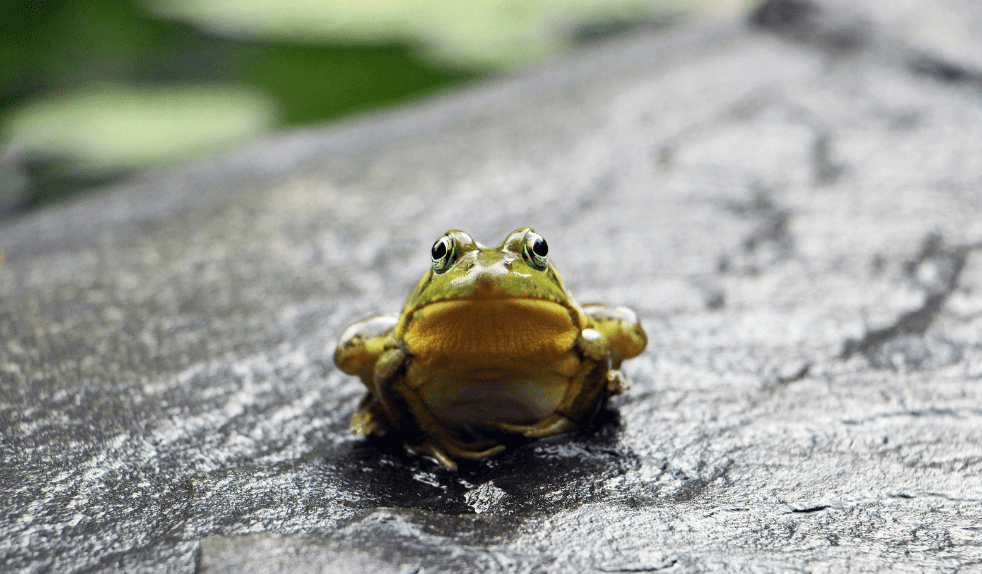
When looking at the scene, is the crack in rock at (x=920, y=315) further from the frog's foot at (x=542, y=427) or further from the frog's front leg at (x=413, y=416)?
the frog's front leg at (x=413, y=416)

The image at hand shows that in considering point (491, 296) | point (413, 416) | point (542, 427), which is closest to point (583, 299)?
point (542, 427)

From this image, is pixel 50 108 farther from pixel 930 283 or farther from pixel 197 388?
pixel 930 283

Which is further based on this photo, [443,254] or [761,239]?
[761,239]

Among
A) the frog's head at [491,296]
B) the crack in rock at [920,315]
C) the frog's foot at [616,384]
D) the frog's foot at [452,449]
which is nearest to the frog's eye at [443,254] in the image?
the frog's head at [491,296]

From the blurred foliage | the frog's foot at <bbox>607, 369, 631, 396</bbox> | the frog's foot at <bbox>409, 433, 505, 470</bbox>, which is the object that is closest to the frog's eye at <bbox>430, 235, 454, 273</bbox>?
the frog's foot at <bbox>409, 433, 505, 470</bbox>

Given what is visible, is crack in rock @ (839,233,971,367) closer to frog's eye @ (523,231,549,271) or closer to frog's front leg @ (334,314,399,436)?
frog's eye @ (523,231,549,271)

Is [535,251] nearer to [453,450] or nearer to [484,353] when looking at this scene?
[484,353]

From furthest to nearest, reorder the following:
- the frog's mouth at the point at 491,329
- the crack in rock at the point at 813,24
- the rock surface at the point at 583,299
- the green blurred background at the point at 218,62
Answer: the green blurred background at the point at 218,62 < the crack in rock at the point at 813,24 < the frog's mouth at the point at 491,329 < the rock surface at the point at 583,299
